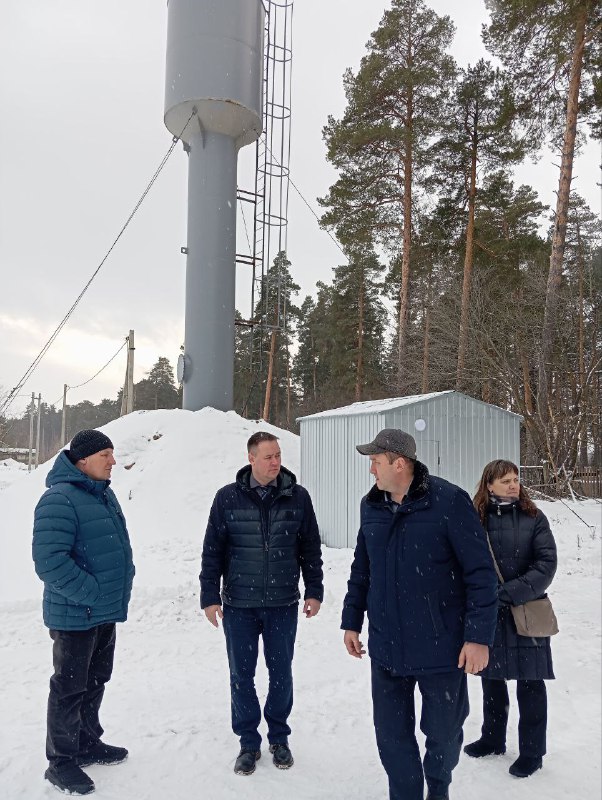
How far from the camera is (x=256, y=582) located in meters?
3.41

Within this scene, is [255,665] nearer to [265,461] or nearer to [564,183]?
[265,461]

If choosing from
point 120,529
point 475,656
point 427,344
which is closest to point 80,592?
point 120,529

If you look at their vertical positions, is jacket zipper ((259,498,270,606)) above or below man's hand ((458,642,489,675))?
above

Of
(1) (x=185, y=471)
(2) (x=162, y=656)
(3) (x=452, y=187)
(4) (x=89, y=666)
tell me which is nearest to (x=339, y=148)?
(3) (x=452, y=187)

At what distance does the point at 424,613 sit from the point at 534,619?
906 millimetres

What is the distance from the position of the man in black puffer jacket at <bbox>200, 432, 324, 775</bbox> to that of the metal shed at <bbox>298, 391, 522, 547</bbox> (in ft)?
16.8

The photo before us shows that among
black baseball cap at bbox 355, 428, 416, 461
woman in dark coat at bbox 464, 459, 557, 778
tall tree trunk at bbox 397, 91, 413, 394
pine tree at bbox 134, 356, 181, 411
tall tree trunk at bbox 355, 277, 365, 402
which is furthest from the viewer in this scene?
pine tree at bbox 134, 356, 181, 411

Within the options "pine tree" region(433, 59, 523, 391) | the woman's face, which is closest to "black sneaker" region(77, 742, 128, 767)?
the woman's face

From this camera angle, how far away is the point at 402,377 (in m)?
20.7

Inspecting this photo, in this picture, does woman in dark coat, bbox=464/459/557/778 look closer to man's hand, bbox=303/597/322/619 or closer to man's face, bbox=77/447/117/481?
man's hand, bbox=303/597/322/619

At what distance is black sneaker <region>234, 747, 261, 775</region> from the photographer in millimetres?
3203

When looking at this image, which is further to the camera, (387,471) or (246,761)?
(246,761)

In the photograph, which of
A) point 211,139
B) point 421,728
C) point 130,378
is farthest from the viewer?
point 130,378

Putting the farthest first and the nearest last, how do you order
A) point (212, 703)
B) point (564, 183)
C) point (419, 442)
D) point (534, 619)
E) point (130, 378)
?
point (130, 378)
point (564, 183)
point (419, 442)
point (212, 703)
point (534, 619)
